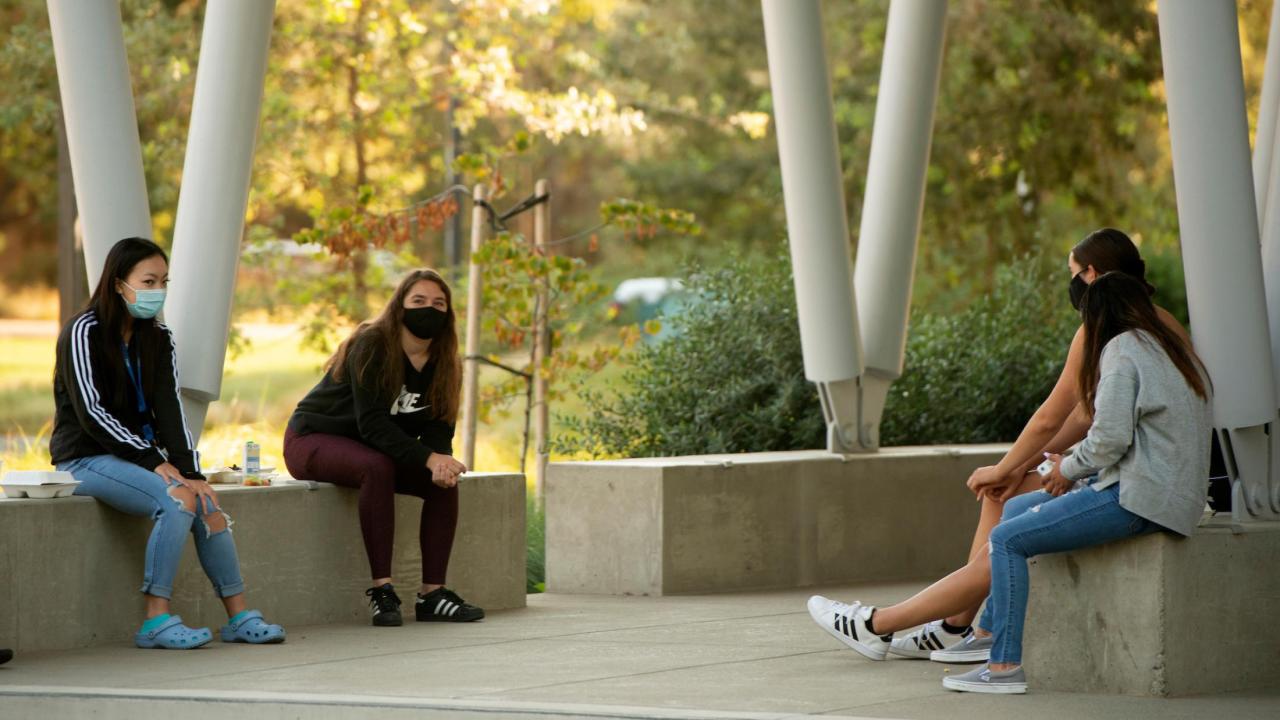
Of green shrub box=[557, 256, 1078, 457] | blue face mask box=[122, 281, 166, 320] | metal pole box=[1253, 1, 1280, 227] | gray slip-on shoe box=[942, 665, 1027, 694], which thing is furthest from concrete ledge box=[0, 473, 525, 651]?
metal pole box=[1253, 1, 1280, 227]

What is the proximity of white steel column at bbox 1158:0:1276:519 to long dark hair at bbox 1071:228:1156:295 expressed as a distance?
1.00 ft

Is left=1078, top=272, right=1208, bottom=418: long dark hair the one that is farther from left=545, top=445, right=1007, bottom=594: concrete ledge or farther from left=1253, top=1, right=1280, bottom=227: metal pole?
left=545, top=445, right=1007, bottom=594: concrete ledge

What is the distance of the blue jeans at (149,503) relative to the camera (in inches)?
275

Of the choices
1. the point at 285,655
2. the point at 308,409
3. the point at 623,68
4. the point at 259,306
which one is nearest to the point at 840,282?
the point at 308,409

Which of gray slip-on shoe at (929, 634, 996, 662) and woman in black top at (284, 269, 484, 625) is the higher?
woman in black top at (284, 269, 484, 625)

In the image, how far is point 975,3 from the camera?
2116 cm

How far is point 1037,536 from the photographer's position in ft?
19.5

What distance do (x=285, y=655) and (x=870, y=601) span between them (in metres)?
3.27

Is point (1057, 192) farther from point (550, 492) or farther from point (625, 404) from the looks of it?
point (550, 492)

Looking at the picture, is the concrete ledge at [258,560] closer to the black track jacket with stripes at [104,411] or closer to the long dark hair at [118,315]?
the black track jacket with stripes at [104,411]

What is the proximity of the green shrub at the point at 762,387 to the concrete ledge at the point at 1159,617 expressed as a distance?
5324 mm

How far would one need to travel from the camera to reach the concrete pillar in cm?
988

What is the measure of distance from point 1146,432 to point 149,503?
3716mm

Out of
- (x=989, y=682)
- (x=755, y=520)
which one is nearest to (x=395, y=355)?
(x=755, y=520)
